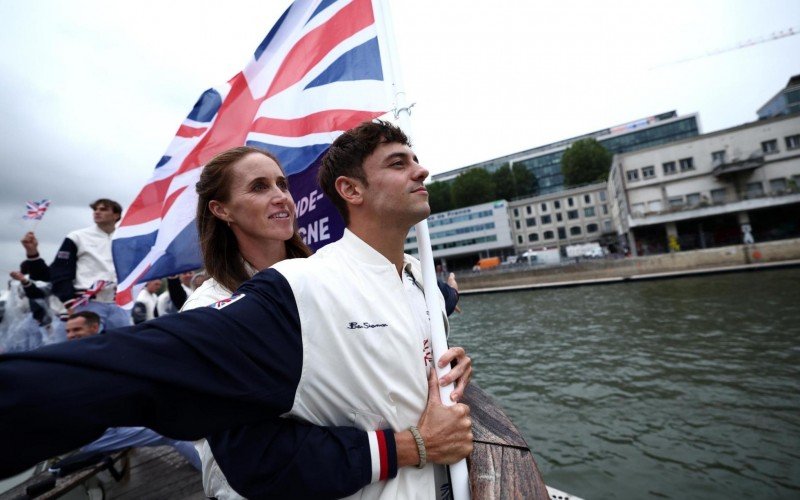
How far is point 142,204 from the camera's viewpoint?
4.20 metres

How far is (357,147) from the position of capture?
190cm

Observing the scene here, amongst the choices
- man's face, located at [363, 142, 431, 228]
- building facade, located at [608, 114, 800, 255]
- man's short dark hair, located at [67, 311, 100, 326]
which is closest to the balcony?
building facade, located at [608, 114, 800, 255]

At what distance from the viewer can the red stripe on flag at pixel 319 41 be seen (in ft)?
7.89

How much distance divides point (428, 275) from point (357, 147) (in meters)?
0.77

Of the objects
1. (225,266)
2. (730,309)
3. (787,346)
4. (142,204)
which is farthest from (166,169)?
(730,309)

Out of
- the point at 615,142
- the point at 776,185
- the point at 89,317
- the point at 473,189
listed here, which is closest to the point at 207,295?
the point at 89,317

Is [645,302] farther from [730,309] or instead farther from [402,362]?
[402,362]

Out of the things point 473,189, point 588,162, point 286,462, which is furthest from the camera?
point 473,189

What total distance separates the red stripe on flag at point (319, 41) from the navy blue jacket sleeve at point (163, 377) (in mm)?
1956

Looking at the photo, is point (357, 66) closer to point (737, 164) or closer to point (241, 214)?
point (241, 214)

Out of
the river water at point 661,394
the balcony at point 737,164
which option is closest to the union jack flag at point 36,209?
the river water at point 661,394

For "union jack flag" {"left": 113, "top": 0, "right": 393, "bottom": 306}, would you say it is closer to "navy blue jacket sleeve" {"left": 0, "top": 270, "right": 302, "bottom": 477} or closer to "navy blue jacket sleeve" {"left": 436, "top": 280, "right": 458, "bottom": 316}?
"navy blue jacket sleeve" {"left": 436, "top": 280, "right": 458, "bottom": 316}

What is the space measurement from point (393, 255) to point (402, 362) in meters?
0.57

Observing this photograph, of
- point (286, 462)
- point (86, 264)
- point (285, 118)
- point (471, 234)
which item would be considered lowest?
point (286, 462)
